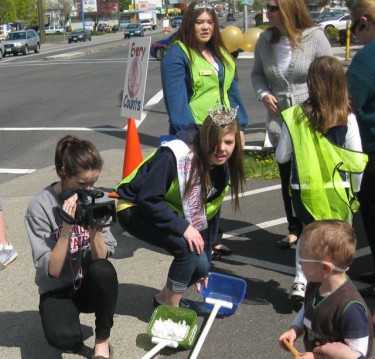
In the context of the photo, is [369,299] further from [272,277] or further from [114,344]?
[114,344]

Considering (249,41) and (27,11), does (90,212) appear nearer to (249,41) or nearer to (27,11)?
(249,41)

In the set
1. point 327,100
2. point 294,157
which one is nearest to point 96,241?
point 294,157

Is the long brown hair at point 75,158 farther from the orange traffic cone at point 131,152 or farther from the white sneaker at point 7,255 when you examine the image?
the orange traffic cone at point 131,152

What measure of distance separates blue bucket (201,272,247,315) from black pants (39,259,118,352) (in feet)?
2.46

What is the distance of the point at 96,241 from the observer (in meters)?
3.28

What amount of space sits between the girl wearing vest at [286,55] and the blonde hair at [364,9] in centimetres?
60

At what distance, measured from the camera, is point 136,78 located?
20.9 feet

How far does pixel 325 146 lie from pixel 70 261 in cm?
153

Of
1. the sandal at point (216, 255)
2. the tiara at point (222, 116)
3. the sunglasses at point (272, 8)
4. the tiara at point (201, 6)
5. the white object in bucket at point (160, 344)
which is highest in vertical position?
the tiara at point (201, 6)

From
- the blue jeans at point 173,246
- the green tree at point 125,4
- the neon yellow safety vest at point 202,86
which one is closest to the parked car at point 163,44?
the neon yellow safety vest at point 202,86

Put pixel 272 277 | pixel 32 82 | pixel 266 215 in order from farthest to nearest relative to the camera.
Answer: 1. pixel 32 82
2. pixel 266 215
3. pixel 272 277

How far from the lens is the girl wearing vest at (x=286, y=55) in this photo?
4.42 m

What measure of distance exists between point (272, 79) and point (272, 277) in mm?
1414

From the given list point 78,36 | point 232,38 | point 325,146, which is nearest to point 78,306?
point 325,146
